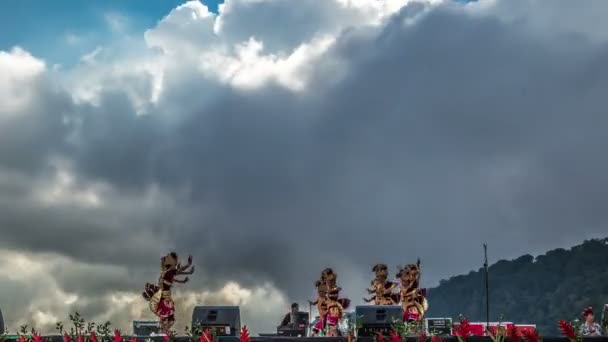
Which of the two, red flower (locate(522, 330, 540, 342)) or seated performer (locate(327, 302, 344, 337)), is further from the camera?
seated performer (locate(327, 302, 344, 337))

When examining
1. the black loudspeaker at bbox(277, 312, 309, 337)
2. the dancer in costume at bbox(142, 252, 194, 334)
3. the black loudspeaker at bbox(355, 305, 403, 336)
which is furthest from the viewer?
the black loudspeaker at bbox(277, 312, 309, 337)

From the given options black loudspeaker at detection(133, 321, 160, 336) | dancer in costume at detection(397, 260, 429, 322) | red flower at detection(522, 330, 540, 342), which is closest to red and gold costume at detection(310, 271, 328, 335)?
dancer in costume at detection(397, 260, 429, 322)

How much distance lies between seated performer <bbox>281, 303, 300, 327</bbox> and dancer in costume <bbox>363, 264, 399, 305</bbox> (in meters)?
3.33

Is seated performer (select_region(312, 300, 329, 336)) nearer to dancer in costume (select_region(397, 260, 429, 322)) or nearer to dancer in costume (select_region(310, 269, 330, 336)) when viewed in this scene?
dancer in costume (select_region(310, 269, 330, 336))

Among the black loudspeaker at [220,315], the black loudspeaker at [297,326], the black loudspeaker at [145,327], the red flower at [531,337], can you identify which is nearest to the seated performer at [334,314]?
the black loudspeaker at [297,326]

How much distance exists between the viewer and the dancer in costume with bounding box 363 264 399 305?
34.7 meters

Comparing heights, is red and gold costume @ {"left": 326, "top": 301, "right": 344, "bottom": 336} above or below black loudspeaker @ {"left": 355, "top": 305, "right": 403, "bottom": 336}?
above

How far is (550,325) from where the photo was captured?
117 metres

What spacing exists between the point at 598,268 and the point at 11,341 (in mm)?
113764

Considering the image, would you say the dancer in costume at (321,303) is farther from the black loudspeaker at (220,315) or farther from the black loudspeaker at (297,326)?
the black loudspeaker at (220,315)

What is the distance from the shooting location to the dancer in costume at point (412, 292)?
111 ft

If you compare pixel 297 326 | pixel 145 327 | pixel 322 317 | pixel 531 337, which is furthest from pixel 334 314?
pixel 531 337

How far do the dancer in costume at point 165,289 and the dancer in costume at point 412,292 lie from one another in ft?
29.6

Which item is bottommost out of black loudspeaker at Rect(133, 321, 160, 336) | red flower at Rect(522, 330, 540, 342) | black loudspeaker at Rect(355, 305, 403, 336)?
red flower at Rect(522, 330, 540, 342)
